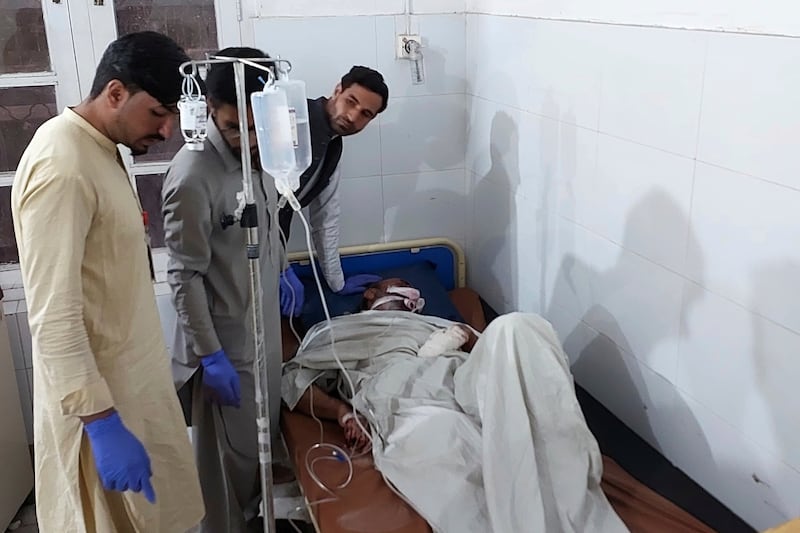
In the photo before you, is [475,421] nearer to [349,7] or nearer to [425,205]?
[425,205]

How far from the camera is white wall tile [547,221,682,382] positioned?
2.06 metres

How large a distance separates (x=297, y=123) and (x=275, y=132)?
0.08 m

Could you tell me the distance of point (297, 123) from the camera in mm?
1528

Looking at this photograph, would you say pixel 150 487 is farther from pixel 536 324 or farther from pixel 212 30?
pixel 212 30

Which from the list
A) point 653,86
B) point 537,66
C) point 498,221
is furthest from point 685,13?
point 498,221

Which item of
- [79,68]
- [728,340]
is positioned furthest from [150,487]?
[79,68]

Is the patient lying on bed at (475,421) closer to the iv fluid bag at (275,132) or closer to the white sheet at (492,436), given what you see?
the white sheet at (492,436)

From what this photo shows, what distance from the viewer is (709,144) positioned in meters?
1.84

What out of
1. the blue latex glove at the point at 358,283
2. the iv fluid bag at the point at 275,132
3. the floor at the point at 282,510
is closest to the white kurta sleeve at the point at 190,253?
the iv fluid bag at the point at 275,132

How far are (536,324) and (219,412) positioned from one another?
2.97ft

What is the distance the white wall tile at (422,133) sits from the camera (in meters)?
3.09

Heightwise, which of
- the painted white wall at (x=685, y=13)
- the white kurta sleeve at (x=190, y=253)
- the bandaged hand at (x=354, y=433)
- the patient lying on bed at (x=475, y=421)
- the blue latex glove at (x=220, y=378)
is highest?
the painted white wall at (x=685, y=13)

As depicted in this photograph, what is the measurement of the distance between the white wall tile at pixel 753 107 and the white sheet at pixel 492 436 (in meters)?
0.66

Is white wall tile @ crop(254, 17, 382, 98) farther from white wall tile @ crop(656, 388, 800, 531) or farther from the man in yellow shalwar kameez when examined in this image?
white wall tile @ crop(656, 388, 800, 531)
